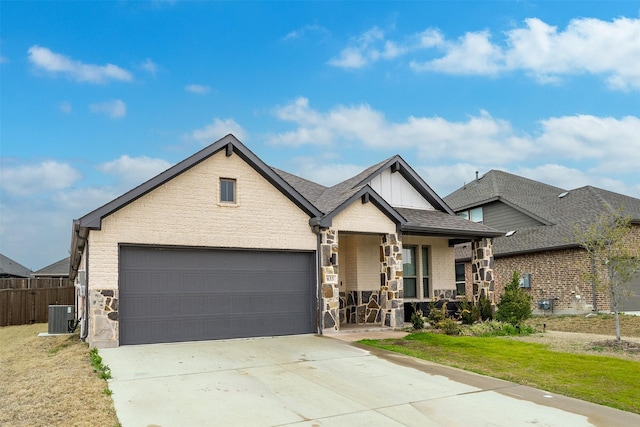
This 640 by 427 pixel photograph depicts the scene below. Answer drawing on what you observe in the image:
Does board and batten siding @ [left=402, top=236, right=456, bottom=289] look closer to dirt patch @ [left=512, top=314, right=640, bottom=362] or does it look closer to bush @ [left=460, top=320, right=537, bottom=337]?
bush @ [left=460, top=320, right=537, bottom=337]

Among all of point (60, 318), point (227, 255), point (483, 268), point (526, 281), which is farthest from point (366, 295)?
point (526, 281)

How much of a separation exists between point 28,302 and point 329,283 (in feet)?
55.9

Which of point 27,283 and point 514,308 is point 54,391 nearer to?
point 514,308

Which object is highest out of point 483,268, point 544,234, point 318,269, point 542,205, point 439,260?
point 542,205

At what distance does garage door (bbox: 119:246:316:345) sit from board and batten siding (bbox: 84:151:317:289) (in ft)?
1.17

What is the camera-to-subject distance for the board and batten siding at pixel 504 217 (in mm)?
27094

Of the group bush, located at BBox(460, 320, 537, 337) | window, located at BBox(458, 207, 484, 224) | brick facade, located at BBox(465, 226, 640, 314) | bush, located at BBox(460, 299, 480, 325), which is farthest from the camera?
window, located at BBox(458, 207, 484, 224)

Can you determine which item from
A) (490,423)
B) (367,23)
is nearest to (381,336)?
(490,423)

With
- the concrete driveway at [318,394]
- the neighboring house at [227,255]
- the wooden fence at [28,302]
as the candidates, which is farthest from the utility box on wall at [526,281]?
the wooden fence at [28,302]

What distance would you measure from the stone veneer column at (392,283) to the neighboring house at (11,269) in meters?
38.7

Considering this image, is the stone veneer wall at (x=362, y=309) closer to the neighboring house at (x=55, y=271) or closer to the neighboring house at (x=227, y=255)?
the neighboring house at (x=227, y=255)

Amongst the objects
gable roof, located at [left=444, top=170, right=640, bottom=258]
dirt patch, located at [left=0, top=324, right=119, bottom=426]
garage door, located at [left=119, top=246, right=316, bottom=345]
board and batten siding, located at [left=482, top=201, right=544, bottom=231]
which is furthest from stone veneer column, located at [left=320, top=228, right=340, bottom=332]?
board and batten siding, located at [left=482, top=201, right=544, bottom=231]

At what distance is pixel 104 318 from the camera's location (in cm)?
1194

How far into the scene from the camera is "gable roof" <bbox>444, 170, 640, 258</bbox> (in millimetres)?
23797
